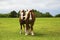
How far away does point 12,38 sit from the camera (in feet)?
49.9

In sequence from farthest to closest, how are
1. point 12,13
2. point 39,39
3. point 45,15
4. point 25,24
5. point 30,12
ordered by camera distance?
1. point 45,15
2. point 12,13
3. point 25,24
4. point 30,12
5. point 39,39

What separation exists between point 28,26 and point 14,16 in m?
27.5

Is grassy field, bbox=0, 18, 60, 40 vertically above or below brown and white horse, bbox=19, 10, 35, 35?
below

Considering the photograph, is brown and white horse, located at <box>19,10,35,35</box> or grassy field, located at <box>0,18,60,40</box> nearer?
grassy field, located at <box>0,18,60,40</box>

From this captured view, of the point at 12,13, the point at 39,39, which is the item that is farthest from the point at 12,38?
the point at 12,13

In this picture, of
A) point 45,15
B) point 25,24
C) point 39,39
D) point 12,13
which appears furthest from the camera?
point 45,15

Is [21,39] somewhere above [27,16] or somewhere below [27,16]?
below

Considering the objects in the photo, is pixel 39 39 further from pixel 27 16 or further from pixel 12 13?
pixel 12 13

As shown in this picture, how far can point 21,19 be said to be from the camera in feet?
57.3

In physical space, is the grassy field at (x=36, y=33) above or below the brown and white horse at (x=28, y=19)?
below

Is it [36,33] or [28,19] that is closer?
[28,19]

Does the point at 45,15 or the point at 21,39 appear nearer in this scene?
the point at 21,39

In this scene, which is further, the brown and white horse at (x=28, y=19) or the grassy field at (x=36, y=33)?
the brown and white horse at (x=28, y=19)

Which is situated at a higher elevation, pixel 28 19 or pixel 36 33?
pixel 28 19
